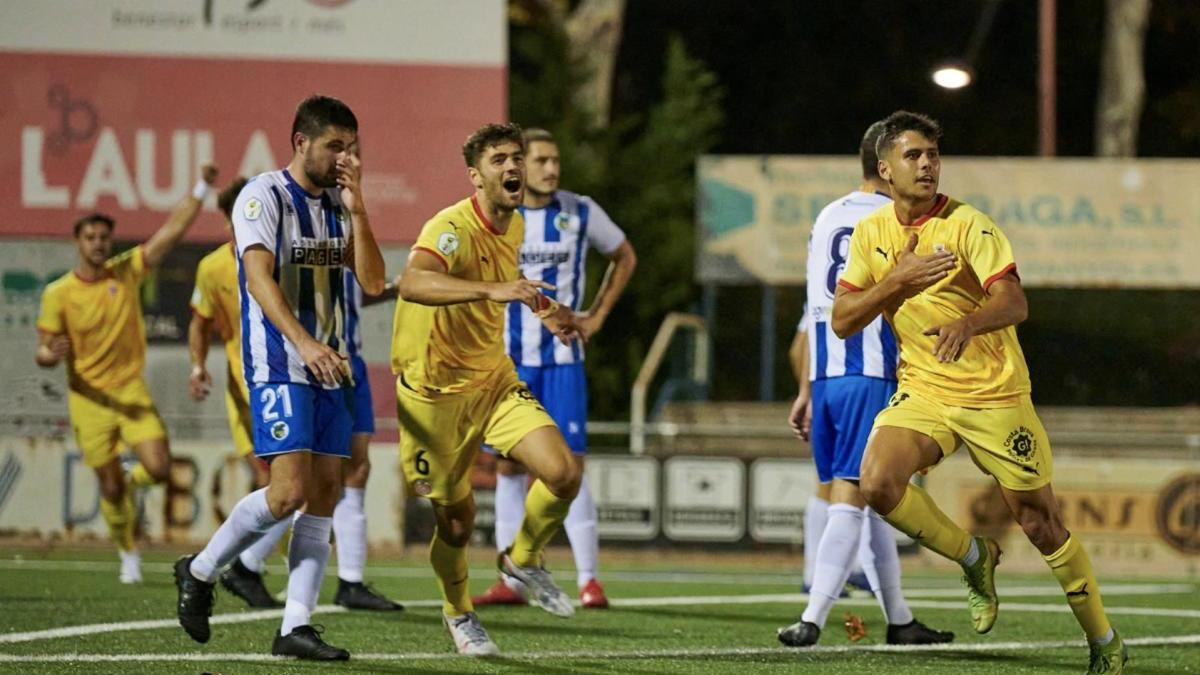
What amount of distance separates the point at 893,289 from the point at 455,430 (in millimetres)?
1847

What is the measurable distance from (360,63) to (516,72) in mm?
12406

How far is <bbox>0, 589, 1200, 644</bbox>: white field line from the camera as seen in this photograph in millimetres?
8234

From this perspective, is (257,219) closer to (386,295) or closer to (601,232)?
(386,295)

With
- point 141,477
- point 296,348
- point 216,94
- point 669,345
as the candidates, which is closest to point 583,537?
point 141,477

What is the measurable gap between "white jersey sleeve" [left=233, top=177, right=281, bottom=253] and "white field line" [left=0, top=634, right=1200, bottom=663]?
154 centimetres

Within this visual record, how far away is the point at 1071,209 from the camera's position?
64.3 feet

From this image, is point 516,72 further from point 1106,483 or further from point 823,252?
point 823,252

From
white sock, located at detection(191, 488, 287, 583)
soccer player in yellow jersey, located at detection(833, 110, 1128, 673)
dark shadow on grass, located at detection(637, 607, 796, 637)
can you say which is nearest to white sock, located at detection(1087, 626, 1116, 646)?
soccer player in yellow jersey, located at detection(833, 110, 1128, 673)

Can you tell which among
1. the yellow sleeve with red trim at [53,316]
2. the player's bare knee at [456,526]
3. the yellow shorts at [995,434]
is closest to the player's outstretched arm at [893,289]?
the yellow shorts at [995,434]

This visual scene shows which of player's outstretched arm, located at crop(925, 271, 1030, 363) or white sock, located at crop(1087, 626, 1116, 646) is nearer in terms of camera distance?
player's outstretched arm, located at crop(925, 271, 1030, 363)

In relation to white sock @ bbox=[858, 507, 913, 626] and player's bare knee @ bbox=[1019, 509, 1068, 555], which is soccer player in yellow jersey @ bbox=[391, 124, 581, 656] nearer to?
white sock @ bbox=[858, 507, 913, 626]

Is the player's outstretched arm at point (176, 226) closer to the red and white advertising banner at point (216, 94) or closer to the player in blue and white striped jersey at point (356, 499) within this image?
the player in blue and white striped jersey at point (356, 499)

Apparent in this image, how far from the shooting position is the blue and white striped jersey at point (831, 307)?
8.12 meters

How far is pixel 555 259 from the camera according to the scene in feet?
33.1
